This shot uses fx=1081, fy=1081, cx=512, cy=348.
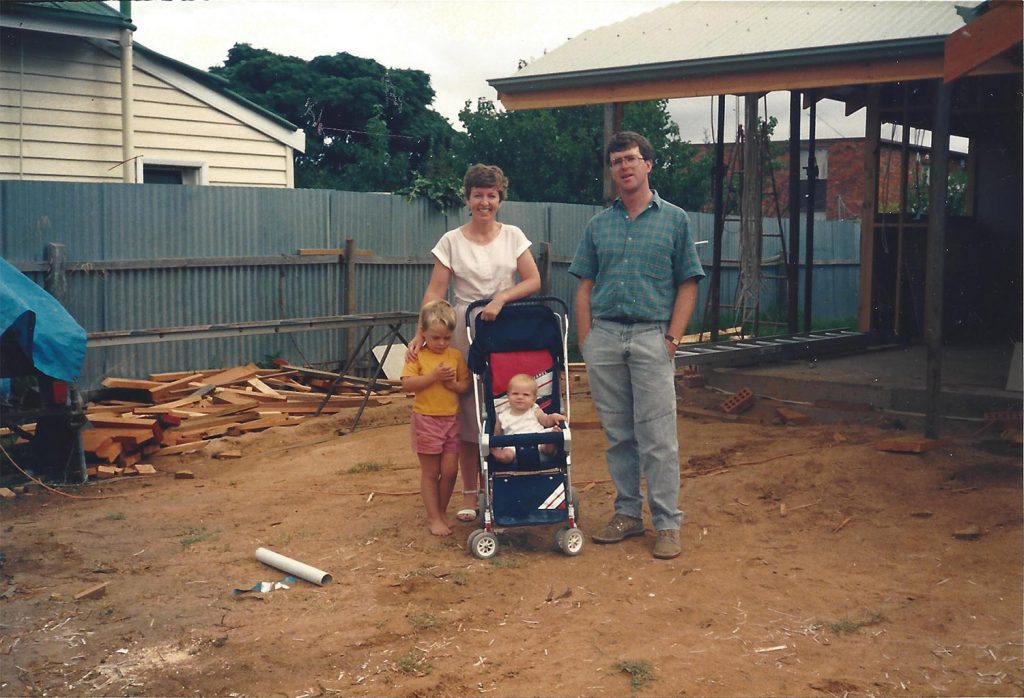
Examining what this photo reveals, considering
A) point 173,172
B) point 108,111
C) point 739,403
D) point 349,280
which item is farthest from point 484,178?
point 173,172

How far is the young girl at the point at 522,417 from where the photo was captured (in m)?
6.30

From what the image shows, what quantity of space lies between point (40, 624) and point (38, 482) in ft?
10.6

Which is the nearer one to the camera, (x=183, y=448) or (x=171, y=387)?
(x=183, y=448)

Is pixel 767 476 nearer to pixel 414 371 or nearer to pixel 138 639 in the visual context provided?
pixel 414 371

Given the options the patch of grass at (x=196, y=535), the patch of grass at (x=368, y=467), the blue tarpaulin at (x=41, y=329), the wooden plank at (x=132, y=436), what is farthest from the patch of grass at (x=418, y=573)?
the wooden plank at (x=132, y=436)

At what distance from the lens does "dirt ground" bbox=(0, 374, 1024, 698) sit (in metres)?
4.59

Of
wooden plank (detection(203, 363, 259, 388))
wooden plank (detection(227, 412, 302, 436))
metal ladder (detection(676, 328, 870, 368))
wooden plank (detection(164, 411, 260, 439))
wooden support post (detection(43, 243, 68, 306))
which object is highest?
wooden support post (detection(43, 243, 68, 306))

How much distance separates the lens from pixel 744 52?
10188 mm

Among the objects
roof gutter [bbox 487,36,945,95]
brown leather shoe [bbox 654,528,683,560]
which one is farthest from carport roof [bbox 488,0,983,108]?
brown leather shoe [bbox 654,528,683,560]

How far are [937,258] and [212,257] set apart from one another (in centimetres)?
809

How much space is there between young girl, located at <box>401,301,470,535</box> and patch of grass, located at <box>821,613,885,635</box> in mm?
2524

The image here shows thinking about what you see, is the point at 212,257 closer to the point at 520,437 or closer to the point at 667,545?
the point at 520,437

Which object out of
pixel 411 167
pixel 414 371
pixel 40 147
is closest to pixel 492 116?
pixel 411 167

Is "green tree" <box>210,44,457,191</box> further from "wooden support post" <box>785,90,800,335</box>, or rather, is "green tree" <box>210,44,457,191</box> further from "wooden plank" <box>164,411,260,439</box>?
"wooden plank" <box>164,411,260,439</box>
